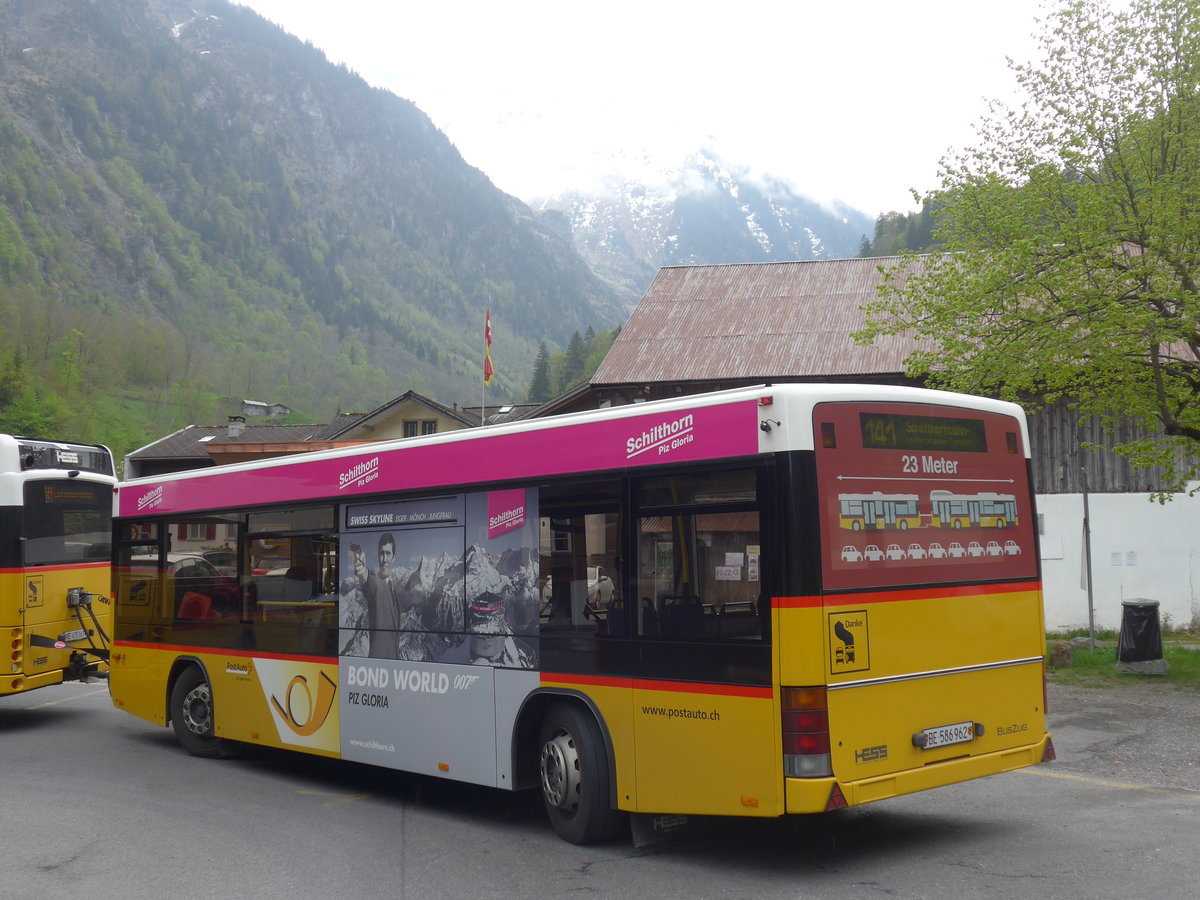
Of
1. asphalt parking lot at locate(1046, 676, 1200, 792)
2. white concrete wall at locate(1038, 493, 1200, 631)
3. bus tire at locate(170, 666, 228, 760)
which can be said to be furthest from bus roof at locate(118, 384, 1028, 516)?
white concrete wall at locate(1038, 493, 1200, 631)

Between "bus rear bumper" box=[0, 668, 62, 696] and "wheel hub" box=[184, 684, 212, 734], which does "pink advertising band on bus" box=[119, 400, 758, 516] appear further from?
"bus rear bumper" box=[0, 668, 62, 696]

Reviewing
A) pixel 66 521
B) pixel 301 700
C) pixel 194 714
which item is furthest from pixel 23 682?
pixel 301 700

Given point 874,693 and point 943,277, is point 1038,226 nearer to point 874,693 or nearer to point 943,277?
point 943,277

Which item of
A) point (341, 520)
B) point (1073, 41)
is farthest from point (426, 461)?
point (1073, 41)

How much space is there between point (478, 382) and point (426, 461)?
593 ft

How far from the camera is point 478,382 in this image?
18850 cm

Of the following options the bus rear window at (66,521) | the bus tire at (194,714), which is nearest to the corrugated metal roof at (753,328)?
the bus rear window at (66,521)

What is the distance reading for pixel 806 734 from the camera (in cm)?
631

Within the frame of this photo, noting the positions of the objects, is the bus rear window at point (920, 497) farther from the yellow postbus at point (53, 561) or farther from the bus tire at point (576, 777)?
the yellow postbus at point (53, 561)

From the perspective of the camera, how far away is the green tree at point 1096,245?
15820 mm

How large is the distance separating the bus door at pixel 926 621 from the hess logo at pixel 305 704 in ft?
16.6

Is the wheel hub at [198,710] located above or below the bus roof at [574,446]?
below

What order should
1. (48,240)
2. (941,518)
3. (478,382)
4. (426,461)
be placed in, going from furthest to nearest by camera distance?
(478,382), (48,240), (426,461), (941,518)

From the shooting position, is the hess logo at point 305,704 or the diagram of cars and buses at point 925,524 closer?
the diagram of cars and buses at point 925,524
